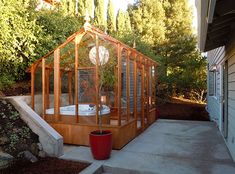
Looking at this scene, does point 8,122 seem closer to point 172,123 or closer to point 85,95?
point 85,95

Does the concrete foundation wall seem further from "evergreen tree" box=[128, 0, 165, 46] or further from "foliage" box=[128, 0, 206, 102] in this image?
"evergreen tree" box=[128, 0, 165, 46]

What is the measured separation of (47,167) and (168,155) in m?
2.41

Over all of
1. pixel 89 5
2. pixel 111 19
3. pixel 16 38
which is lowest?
pixel 16 38

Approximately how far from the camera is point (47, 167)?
14.0 feet

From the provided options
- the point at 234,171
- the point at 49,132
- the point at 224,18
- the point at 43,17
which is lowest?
the point at 234,171

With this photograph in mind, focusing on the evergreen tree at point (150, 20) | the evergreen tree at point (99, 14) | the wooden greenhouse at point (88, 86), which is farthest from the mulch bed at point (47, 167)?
the evergreen tree at point (99, 14)

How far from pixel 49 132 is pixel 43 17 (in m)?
4.62

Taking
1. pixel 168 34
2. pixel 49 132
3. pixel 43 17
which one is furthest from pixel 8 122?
pixel 168 34

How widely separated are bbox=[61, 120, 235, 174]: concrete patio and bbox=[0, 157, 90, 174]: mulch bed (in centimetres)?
21

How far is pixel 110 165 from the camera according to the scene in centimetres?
440

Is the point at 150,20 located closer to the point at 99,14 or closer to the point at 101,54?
the point at 99,14

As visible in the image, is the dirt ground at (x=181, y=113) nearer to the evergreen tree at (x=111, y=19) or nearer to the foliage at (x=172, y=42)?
the foliage at (x=172, y=42)

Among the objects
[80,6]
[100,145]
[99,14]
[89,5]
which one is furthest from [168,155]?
[99,14]

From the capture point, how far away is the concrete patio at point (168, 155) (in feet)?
13.9
